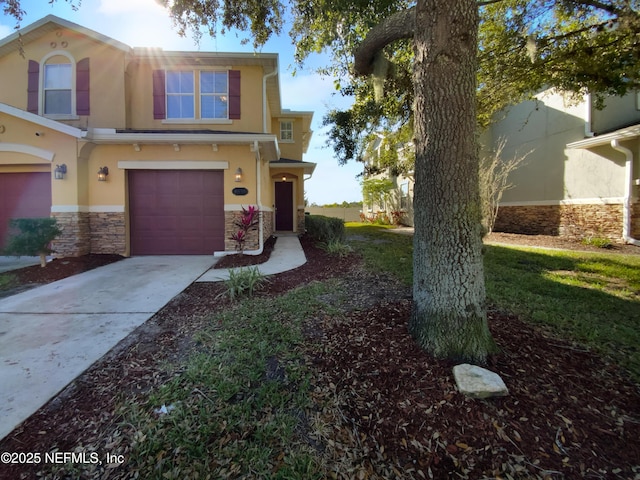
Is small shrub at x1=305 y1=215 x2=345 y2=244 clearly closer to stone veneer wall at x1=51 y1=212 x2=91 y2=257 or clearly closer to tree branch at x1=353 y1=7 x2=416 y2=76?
tree branch at x1=353 y1=7 x2=416 y2=76

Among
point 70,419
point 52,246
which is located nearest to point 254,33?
point 70,419

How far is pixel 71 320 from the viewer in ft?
13.3

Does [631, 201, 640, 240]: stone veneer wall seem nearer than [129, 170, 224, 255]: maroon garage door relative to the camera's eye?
No

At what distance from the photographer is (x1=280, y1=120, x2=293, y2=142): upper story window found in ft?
47.8

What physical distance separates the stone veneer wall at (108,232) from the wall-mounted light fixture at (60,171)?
109 cm

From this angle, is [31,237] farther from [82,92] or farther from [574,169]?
[574,169]

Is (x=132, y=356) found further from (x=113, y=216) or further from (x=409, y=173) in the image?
(x=409, y=173)

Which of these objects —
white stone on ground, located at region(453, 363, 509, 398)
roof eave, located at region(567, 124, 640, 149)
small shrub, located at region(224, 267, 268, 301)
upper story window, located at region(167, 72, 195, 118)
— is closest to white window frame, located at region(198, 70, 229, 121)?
upper story window, located at region(167, 72, 195, 118)

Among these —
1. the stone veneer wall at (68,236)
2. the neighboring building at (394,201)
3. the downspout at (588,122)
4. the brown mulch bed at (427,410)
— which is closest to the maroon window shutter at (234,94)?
the stone veneer wall at (68,236)

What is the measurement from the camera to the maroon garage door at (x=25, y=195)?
823 centimetres

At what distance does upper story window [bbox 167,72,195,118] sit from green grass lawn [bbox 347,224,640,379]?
6.45m

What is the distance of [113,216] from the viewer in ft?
27.3

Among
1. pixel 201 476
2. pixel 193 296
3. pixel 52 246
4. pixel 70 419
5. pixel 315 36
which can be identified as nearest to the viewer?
pixel 201 476

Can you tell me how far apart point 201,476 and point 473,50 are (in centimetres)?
365
